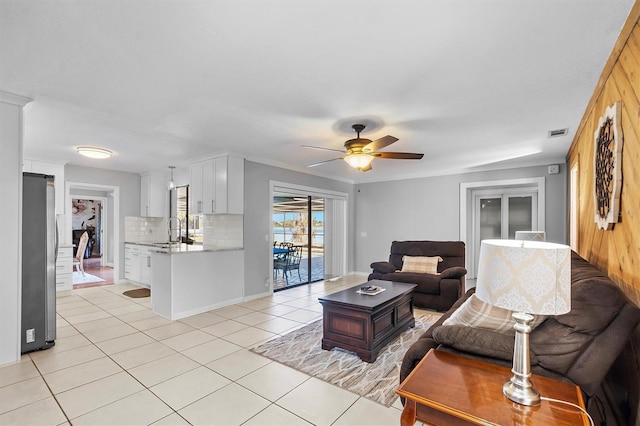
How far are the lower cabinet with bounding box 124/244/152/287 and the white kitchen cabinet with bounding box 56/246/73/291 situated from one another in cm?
99

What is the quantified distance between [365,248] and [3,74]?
6.61 meters

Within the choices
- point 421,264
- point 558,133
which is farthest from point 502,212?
point 558,133

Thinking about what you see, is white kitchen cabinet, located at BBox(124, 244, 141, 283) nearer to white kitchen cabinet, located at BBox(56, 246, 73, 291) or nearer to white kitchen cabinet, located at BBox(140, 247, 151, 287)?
white kitchen cabinet, located at BBox(140, 247, 151, 287)

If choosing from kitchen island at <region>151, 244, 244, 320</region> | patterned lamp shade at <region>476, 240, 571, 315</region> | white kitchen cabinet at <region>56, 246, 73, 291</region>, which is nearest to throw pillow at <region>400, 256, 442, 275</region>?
kitchen island at <region>151, 244, 244, 320</region>

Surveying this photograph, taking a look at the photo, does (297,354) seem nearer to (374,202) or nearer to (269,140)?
(269,140)

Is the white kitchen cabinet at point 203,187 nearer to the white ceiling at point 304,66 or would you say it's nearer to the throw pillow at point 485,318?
the white ceiling at point 304,66

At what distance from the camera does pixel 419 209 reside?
22.1 feet

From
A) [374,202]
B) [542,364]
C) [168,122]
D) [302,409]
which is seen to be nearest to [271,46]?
[168,122]

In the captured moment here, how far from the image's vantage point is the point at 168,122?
11.3 ft

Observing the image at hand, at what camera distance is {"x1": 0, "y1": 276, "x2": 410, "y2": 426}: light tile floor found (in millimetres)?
2090

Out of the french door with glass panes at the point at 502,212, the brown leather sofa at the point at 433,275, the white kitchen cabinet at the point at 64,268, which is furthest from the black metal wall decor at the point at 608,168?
the white kitchen cabinet at the point at 64,268

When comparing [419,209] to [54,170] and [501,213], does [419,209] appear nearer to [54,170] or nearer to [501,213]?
[501,213]

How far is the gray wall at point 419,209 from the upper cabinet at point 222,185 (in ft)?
11.7

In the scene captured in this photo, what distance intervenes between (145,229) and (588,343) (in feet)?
24.7
